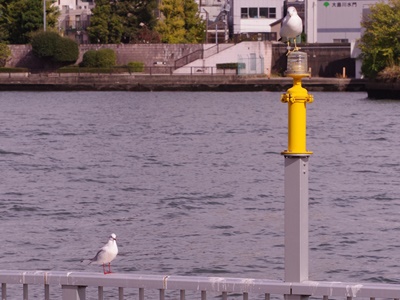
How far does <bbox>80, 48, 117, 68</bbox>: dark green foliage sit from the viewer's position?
7600 centimetres

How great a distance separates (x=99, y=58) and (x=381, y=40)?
21.0m

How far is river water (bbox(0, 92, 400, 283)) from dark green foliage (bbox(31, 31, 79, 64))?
97.1 feet

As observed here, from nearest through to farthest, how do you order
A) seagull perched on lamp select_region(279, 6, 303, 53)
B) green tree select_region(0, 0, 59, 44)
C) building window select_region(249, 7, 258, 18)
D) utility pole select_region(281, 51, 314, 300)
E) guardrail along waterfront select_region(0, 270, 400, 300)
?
guardrail along waterfront select_region(0, 270, 400, 300) < utility pole select_region(281, 51, 314, 300) < seagull perched on lamp select_region(279, 6, 303, 53) < green tree select_region(0, 0, 59, 44) < building window select_region(249, 7, 258, 18)

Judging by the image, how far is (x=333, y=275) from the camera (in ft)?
48.4

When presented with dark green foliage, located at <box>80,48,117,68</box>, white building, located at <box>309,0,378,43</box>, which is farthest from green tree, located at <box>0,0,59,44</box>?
white building, located at <box>309,0,378,43</box>

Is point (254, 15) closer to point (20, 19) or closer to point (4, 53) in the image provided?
point (20, 19)

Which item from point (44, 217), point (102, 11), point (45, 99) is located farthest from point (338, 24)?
point (44, 217)

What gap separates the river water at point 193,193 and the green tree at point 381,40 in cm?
1576

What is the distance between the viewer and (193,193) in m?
22.8

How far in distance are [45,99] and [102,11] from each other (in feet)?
67.8

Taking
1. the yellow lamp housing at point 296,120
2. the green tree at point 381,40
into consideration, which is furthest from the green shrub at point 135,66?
the yellow lamp housing at point 296,120

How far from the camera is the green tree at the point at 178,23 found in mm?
81637

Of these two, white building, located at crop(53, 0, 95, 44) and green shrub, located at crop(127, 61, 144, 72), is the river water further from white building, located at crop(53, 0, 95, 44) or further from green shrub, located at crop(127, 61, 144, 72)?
white building, located at crop(53, 0, 95, 44)

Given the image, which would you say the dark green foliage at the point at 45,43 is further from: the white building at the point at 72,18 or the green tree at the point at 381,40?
the green tree at the point at 381,40
